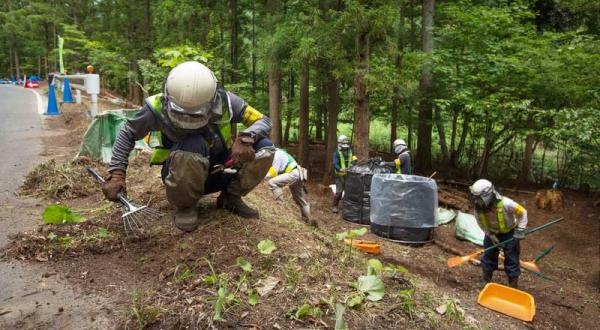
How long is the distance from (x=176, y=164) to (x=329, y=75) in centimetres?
890

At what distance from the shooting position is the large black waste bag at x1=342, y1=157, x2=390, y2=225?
8.61m

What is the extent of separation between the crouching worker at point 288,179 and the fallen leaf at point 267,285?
13.0ft

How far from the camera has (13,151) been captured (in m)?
7.18

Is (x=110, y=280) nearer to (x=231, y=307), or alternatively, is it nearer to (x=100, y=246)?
(x=100, y=246)

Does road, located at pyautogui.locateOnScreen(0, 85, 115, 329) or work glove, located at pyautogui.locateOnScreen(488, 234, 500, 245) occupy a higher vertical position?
road, located at pyautogui.locateOnScreen(0, 85, 115, 329)

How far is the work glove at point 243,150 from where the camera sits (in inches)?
119

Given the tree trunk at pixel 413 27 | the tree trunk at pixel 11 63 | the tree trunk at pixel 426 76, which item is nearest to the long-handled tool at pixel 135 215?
the tree trunk at pixel 426 76

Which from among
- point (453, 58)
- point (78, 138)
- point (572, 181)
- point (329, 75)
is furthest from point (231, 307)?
point (572, 181)

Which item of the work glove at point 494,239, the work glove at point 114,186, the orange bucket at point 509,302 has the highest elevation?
the work glove at point 114,186

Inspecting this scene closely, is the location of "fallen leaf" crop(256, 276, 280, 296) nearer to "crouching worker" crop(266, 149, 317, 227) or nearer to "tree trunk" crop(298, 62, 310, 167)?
"crouching worker" crop(266, 149, 317, 227)

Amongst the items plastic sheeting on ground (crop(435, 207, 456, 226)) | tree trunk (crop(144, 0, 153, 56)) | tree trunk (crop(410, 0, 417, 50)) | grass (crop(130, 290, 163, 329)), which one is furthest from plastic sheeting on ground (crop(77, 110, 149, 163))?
tree trunk (crop(144, 0, 153, 56))

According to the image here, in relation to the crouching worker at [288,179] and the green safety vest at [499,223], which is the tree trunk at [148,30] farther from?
the green safety vest at [499,223]

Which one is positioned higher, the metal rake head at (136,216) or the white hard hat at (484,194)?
the metal rake head at (136,216)

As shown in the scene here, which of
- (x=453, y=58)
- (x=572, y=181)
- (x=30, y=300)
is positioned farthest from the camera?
(x=572, y=181)
